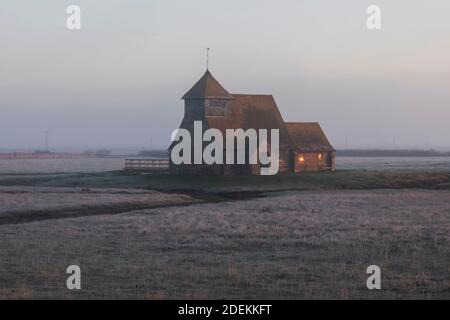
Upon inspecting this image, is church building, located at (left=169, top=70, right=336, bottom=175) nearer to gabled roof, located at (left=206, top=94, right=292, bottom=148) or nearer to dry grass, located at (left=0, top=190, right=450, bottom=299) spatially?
gabled roof, located at (left=206, top=94, right=292, bottom=148)

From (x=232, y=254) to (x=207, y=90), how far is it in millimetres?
46912

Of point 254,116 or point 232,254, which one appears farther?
point 254,116

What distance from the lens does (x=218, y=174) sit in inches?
2645

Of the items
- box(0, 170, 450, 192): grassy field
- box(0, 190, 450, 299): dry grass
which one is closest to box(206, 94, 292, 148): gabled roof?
box(0, 170, 450, 192): grassy field

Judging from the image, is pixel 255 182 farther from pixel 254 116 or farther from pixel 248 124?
pixel 254 116

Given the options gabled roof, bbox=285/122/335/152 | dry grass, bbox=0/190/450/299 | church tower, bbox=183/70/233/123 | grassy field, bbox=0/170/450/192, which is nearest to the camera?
dry grass, bbox=0/190/450/299

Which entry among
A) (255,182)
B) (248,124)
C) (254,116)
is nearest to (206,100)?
(248,124)

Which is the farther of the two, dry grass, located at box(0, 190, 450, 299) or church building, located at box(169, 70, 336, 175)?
church building, located at box(169, 70, 336, 175)

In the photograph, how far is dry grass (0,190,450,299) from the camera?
722 inches

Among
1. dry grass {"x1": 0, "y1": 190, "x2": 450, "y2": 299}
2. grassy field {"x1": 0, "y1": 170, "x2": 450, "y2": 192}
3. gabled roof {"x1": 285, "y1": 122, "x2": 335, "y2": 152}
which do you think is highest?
gabled roof {"x1": 285, "y1": 122, "x2": 335, "y2": 152}

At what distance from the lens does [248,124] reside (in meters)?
72.8

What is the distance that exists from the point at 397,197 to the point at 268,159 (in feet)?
69.1

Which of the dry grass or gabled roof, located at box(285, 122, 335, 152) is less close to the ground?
gabled roof, located at box(285, 122, 335, 152)
